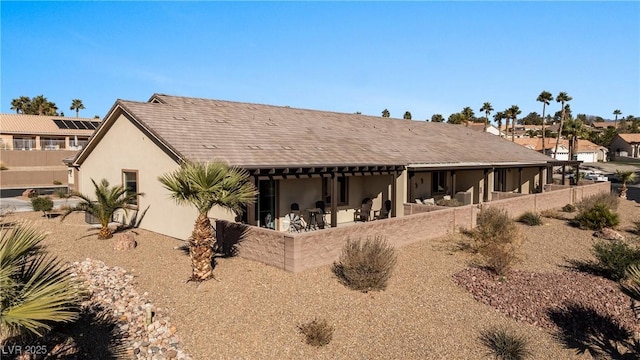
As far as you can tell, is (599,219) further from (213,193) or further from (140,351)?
(140,351)

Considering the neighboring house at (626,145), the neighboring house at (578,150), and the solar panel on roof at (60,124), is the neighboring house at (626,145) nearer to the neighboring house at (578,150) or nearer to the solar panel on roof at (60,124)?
the neighboring house at (578,150)

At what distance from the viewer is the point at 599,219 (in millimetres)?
17984

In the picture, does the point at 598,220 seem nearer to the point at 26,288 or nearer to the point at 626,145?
the point at 26,288

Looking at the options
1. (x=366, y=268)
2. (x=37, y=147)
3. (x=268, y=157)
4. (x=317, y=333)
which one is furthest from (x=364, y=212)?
(x=37, y=147)

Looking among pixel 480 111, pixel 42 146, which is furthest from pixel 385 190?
pixel 480 111

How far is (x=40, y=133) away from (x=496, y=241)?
155 feet

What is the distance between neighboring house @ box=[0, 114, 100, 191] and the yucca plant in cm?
3589

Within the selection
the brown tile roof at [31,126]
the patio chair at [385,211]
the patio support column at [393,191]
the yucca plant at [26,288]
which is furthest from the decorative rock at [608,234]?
the brown tile roof at [31,126]

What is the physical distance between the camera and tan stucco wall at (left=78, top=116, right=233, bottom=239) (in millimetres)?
13914

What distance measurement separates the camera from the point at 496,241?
13.8 meters

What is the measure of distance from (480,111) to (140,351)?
73.4 meters

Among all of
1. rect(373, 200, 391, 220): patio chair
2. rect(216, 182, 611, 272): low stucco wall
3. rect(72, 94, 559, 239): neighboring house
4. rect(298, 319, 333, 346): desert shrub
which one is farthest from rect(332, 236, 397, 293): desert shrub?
rect(373, 200, 391, 220): patio chair

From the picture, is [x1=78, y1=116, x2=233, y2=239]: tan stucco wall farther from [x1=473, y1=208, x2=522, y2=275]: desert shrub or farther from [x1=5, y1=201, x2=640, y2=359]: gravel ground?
[x1=473, y1=208, x2=522, y2=275]: desert shrub

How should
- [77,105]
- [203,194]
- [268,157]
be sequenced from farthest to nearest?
[77,105] → [268,157] → [203,194]
